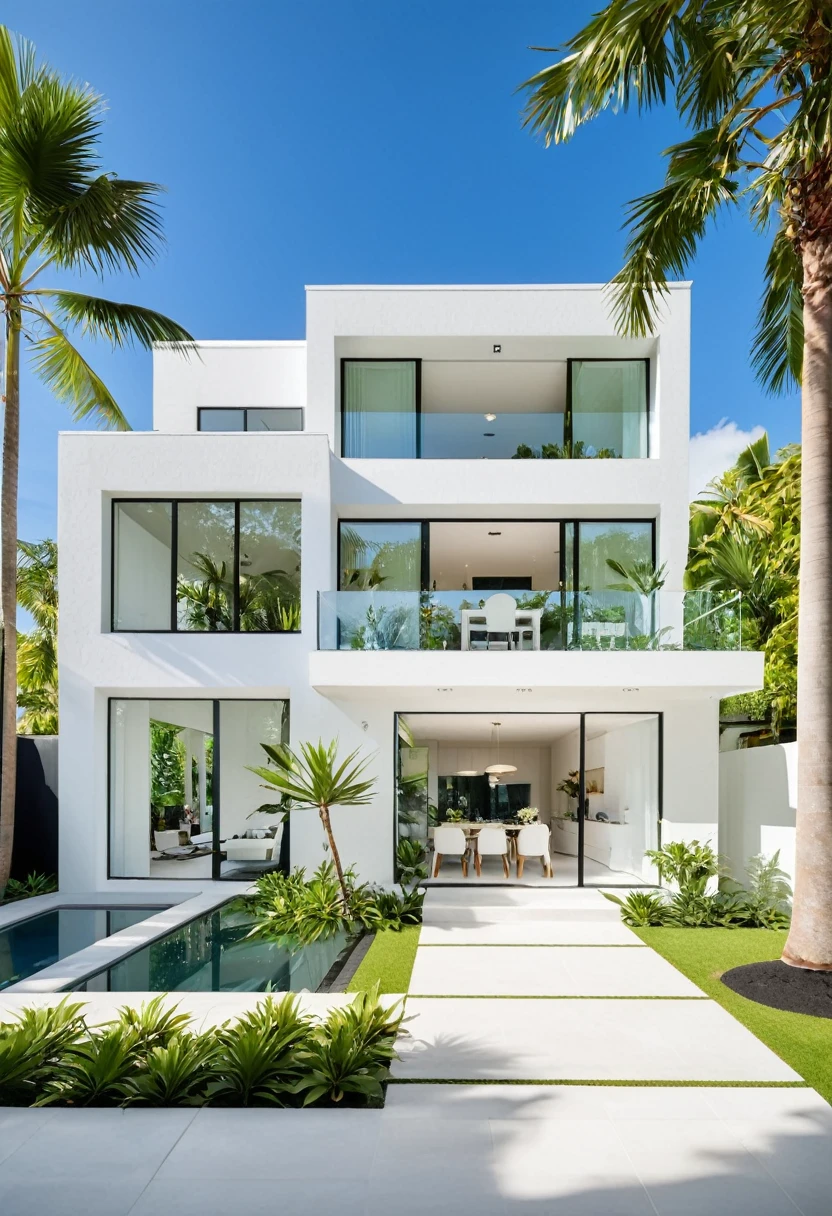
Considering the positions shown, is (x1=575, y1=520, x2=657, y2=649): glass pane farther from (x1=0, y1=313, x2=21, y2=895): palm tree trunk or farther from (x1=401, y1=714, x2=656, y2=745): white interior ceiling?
(x1=0, y1=313, x2=21, y2=895): palm tree trunk

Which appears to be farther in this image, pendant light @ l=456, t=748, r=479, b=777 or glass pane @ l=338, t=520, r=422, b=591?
pendant light @ l=456, t=748, r=479, b=777

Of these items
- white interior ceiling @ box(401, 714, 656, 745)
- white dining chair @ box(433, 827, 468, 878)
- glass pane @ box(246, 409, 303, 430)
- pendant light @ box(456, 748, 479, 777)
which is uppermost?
glass pane @ box(246, 409, 303, 430)

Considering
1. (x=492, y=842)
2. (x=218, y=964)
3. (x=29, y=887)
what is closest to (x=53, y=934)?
(x=29, y=887)

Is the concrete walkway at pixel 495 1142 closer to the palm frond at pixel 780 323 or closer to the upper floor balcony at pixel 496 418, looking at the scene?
the palm frond at pixel 780 323

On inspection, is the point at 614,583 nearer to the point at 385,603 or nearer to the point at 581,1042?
the point at 385,603

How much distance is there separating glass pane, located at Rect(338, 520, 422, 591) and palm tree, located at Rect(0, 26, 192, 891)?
391 centimetres

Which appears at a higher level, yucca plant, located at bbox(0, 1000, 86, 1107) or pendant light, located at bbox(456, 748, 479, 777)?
pendant light, located at bbox(456, 748, 479, 777)

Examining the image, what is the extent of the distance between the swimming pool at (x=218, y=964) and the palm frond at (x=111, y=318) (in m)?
7.84

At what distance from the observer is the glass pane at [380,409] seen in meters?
14.2

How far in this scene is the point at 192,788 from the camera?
43.8ft

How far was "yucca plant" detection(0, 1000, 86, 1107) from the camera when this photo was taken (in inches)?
204

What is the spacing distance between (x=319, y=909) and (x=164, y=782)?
4017 mm

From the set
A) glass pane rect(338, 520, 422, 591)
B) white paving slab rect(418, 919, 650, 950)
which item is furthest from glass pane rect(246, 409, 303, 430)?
white paving slab rect(418, 919, 650, 950)

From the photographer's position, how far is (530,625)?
12.0 metres
